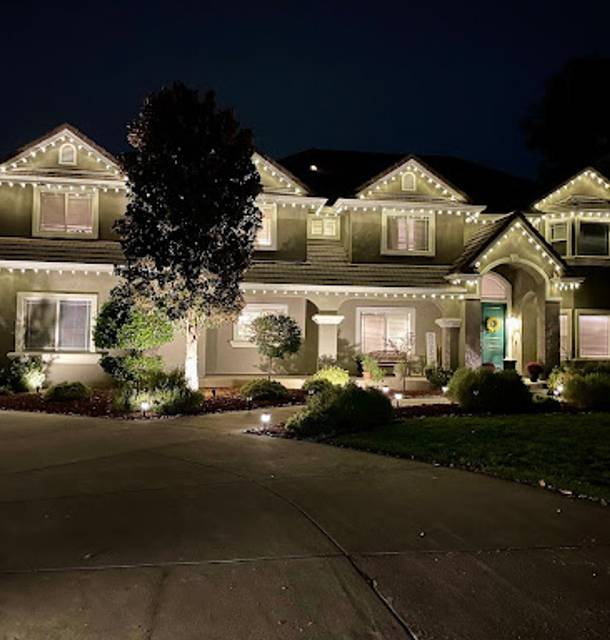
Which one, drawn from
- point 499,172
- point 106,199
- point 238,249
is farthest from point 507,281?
point 106,199

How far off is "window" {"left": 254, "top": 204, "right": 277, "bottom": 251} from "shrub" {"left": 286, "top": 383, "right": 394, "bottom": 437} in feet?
28.3

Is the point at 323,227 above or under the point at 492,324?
above

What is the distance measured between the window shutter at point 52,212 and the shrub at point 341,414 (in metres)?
10.7

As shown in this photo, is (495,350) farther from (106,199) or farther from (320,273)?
(106,199)

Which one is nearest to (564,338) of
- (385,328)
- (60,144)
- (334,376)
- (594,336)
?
(594,336)

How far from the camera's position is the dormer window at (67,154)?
1805 centimetres

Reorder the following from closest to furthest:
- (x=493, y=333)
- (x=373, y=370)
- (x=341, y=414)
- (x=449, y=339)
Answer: (x=341, y=414) → (x=373, y=370) → (x=449, y=339) → (x=493, y=333)

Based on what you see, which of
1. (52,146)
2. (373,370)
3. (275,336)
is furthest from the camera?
(52,146)

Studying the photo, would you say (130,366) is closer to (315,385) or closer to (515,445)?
(315,385)

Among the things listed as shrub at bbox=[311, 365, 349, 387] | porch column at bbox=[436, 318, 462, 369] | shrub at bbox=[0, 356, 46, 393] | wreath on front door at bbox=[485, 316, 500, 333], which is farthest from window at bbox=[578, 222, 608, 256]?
shrub at bbox=[0, 356, 46, 393]

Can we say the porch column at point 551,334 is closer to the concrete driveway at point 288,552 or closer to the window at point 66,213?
the concrete driveway at point 288,552

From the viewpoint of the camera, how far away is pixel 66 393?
14.6 metres

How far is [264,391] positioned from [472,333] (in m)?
6.93

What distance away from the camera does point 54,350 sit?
57.3 feet
